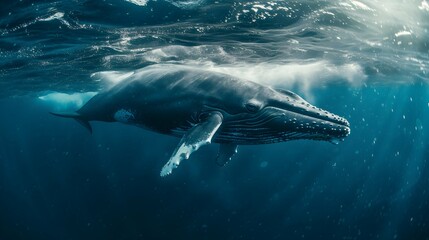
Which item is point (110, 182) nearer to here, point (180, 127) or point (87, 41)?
point (87, 41)

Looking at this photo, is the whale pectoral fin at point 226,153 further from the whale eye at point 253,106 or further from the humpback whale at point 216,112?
the whale eye at point 253,106

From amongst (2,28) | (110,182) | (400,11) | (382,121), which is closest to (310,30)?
(400,11)

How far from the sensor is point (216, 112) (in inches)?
218

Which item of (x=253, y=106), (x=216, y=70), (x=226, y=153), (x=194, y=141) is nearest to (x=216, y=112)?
(x=253, y=106)

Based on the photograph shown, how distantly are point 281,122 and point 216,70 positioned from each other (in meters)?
15.8

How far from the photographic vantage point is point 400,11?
12.0 meters

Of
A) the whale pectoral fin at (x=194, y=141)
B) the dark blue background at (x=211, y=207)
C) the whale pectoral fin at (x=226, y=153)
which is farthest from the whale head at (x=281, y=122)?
the dark blue background at (x=211, y=207)

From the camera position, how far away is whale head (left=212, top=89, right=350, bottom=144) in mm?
5027

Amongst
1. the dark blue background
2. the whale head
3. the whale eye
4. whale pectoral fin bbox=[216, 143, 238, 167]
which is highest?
the whale eye

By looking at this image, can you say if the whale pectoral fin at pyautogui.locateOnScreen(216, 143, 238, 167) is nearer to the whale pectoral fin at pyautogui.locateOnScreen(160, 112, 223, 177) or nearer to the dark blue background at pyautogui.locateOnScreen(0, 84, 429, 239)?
the whale pectoral fin at pyautogui.locateOnScreen(160, 112, 223, 177)

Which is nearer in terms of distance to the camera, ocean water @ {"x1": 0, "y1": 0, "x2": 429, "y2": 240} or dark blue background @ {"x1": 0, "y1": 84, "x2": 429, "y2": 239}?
ocean water @ {"x1": 0, "y1": 0, "x2": 429, "y2": 240}

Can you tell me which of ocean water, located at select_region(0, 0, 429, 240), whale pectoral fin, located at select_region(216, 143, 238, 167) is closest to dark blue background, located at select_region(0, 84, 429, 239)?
ocean water, located at select_region(0, 0, 429, 240)

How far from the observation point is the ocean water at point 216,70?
1112 centimetres

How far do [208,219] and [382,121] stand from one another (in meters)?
80.3
